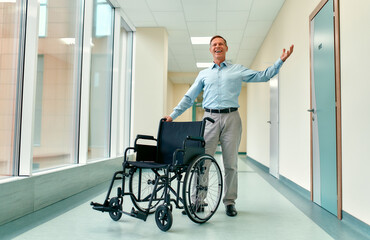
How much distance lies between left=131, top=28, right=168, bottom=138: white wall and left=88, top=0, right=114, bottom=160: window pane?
0.99m

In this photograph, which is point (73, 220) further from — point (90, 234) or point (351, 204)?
point (351, 204)

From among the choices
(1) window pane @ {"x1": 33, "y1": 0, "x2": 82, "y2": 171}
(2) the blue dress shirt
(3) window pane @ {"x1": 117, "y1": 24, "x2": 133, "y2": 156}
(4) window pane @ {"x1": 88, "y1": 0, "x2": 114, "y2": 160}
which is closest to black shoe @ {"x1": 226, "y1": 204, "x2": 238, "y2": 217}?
(2) the blue dress shirt

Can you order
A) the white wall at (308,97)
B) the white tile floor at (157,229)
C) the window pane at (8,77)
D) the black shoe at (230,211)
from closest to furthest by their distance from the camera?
the white tile floor at (157,229)
the white wall at (308,97)
the window pane at (8,77)
the black shoe at (230,211)

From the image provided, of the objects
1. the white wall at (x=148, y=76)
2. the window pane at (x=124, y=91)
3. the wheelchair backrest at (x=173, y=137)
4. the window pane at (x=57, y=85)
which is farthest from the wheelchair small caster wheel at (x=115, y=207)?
the white wall at (x=148, y=76)

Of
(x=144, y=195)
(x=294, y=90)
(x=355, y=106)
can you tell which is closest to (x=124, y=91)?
(x=144, y=195)

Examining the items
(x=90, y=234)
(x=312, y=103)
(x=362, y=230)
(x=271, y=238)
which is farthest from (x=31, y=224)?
(x=312, y=103)

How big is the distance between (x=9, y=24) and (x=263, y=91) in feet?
15.2

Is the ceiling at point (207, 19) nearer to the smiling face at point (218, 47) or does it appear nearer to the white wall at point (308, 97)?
the white wall at point (308, 97)

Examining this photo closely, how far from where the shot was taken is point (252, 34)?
540 centimetres

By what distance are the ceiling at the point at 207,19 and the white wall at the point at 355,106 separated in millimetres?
2201

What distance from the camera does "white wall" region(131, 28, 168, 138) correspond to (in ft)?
17.3

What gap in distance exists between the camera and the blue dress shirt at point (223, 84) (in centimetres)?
231

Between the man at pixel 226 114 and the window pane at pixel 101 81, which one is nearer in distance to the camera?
the man at pixel 226 114

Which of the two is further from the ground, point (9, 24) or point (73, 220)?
point (9, 24)
